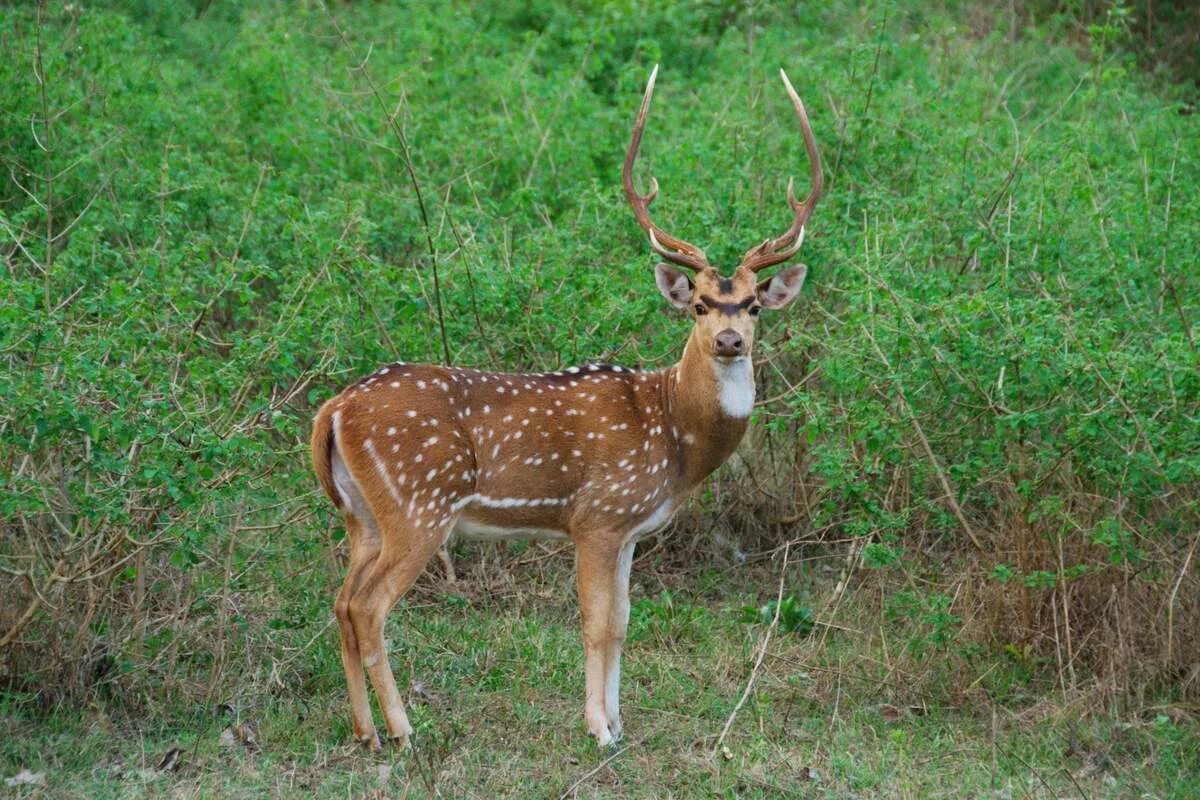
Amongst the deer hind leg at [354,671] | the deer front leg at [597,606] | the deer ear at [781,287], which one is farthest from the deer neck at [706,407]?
the deer hind leg at [354,671]

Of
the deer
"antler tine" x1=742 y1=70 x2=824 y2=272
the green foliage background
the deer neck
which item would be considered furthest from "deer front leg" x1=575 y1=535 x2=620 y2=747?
"antler tine" x1=742 y1=70 x2=824 y2=272

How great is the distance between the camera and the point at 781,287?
7.77m

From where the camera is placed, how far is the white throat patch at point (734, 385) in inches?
295

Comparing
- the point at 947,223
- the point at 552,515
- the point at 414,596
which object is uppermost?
the point at 947,223

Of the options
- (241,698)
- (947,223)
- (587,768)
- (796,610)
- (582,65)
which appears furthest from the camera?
(582,65)

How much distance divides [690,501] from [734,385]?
6.63ft

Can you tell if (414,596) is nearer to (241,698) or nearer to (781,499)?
(241,698)

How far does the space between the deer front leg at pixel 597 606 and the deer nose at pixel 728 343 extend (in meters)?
0.99

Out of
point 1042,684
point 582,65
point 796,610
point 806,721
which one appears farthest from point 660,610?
point 582,65

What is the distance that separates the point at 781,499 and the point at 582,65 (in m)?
4.64

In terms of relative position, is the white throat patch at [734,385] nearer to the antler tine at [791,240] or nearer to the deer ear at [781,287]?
the deer ear at [781,287]

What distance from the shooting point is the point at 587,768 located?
6930 mm

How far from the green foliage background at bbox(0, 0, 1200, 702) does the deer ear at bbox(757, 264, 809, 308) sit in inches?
17.4

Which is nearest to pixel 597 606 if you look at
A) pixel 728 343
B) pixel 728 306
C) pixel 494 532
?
pixel 494 532
